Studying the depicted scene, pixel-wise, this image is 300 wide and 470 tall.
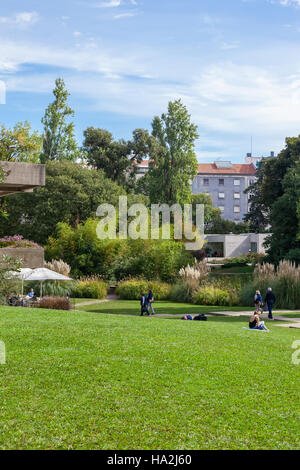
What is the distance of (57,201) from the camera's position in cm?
4103

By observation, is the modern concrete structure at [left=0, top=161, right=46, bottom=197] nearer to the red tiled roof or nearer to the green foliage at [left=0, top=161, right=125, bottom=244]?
the green foliage at [left=0, top=161, right=125, bottom=244]

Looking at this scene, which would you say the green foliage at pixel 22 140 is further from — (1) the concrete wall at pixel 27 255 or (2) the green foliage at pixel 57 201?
(1) the concrete wall at pixel 27 255

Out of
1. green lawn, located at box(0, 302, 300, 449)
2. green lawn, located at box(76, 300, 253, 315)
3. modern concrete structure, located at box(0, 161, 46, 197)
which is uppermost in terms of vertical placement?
modern concrete structure, located at box(0, 161, 46, 197)

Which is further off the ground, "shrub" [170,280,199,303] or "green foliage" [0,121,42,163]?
"green foliage" [0,121,42,163]

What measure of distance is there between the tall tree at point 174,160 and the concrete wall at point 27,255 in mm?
A: 37292

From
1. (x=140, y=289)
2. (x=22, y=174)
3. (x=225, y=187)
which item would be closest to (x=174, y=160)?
(x=140, y=289)

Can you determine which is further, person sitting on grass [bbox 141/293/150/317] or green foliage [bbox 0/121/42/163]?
green foliage [bbox 0/121/42/163]

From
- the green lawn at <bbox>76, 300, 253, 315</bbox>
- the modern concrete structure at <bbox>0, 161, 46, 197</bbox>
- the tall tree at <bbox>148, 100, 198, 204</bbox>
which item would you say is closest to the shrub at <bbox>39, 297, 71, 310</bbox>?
the green lawn at <bbox>76, 300, 253, 315</bbox>

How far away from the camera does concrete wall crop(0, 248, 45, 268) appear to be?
14.4 metres

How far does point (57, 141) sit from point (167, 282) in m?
20.5

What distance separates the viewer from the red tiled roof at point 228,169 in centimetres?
10856

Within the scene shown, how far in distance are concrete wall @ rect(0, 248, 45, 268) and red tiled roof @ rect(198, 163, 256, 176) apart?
308 feet

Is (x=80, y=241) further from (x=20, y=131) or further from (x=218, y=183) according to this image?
(x=218, y=183)

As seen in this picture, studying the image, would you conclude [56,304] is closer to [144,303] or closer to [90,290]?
[144,303]
